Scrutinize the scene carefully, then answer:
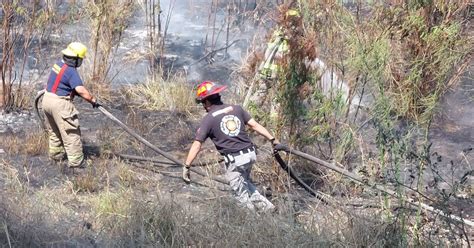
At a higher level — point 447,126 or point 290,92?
point 290,92

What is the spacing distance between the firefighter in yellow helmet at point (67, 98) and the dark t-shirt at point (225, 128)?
1644 mm

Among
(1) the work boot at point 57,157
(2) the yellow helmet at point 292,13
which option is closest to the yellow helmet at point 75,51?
(1) the work boot at point 57,157

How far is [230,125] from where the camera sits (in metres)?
6.84

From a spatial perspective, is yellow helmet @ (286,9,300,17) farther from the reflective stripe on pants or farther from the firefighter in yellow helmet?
the firefighter in yellow helmet

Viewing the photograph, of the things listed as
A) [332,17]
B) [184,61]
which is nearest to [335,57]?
[332,17]

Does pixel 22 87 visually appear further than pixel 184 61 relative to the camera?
No

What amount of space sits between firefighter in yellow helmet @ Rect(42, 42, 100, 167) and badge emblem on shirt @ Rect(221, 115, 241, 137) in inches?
69.1

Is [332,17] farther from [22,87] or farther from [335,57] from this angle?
[22,87]

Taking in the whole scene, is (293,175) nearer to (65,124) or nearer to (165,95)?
(65,124)

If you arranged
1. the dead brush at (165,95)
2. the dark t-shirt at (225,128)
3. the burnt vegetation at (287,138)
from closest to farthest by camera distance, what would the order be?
1. the burnt vegetation at (287,138)
2. the dark t-shirt at (225,128)
3. the dead brush at (165,95)

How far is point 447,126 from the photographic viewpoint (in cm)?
1033

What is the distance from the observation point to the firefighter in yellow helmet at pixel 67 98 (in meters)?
7.95

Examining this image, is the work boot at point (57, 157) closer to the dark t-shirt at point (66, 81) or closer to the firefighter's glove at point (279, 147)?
the dark t-shirt at point (66, 81)

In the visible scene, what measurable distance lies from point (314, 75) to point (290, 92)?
28 centimetres
